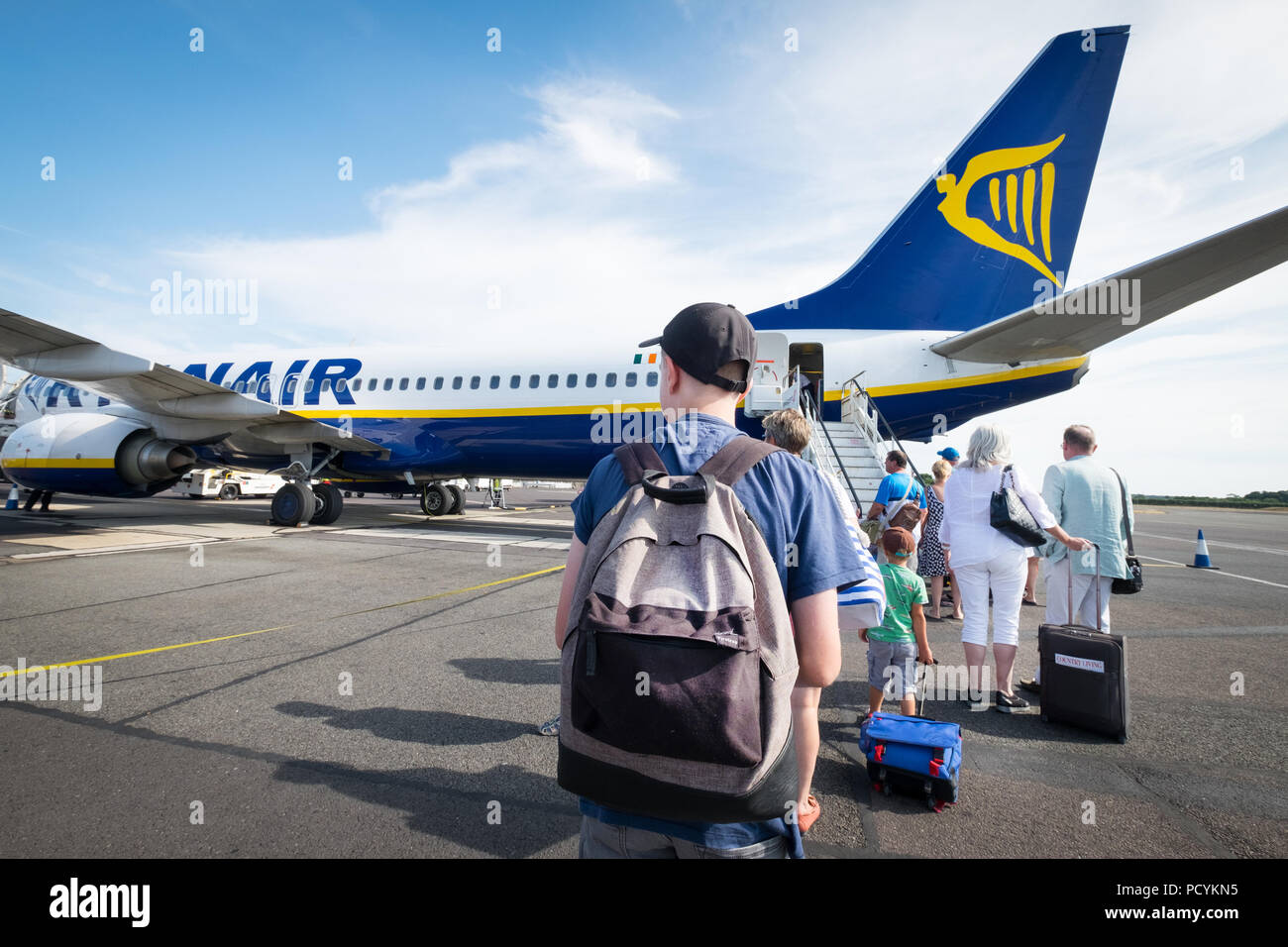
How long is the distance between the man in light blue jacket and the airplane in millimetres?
3502

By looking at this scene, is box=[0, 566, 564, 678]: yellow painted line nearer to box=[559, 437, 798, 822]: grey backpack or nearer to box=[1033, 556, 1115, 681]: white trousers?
box=[559, 437, 798, 822]: grey backpack

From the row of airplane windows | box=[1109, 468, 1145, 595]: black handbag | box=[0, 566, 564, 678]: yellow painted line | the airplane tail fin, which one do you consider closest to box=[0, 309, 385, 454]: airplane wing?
the row of airplane windows

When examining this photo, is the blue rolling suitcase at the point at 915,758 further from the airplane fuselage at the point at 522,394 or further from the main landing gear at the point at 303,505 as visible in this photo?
the main landing gear at the point at 303,505

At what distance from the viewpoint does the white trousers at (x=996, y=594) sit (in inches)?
169

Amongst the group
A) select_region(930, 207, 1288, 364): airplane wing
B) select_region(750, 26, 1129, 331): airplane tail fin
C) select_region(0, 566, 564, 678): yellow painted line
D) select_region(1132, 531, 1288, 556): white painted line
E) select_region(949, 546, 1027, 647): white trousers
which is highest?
select_region(750, 26, 1129, 331): airplane tail fin

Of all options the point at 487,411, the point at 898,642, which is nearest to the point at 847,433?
the point at 898,642

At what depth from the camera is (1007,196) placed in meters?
10.9

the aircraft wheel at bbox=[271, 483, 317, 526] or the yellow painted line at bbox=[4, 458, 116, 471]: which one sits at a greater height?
the yellow painted line at bbox=[4, 458, 116, 471]

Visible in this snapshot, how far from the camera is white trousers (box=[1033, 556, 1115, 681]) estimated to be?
4.55 m

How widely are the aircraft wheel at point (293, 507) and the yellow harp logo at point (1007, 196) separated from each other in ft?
46.2

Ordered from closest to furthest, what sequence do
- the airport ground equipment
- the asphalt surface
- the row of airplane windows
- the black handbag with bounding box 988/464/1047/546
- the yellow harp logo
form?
1. the asphalt surface
2. the black handbag with bounding box 988/464/1047/546
3. the yellow harp logo
4. the airport ground equipment
5. the row of airplane windows

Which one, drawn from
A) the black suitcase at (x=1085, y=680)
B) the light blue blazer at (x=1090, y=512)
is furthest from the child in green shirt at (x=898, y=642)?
the light blue blazer at (x=1090, y=512)

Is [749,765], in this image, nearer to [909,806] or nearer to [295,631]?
[909,806]

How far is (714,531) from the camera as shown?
1246mm
